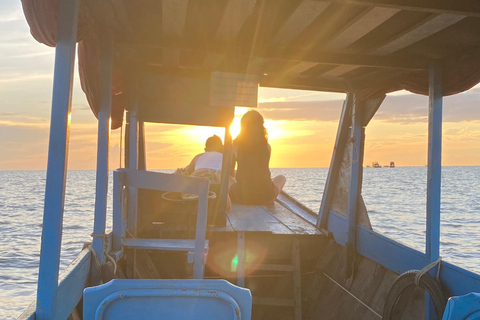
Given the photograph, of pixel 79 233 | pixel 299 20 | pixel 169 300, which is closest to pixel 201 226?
pixel 169 300

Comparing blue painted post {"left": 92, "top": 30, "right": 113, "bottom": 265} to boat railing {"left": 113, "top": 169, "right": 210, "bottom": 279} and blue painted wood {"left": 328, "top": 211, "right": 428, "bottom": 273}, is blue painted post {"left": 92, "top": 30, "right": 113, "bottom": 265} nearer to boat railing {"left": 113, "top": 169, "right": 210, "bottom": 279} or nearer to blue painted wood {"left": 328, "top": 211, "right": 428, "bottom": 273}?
boat railing {"left": 113, "top": 169, "right": 210, "bottom": 279}

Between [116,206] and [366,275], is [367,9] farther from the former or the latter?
[366,275]

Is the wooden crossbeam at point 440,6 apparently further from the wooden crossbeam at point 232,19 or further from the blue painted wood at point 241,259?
the blue painted wood at point 241,259

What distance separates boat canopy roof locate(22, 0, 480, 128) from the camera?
3.63m

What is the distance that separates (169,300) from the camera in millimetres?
1807

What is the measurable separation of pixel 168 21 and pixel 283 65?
1912 millimetres

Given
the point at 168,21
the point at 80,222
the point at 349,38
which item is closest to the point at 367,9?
the point at 349,38

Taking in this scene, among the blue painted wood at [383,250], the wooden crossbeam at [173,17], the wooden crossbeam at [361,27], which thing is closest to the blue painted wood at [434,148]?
the blue painted wood at [383,250]

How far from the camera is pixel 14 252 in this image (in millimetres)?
18672

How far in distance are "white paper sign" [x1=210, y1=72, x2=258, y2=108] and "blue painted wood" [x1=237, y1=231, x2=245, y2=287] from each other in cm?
166

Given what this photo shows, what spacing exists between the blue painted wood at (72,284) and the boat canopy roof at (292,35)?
1.48 meters

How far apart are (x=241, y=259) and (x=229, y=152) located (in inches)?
60.7

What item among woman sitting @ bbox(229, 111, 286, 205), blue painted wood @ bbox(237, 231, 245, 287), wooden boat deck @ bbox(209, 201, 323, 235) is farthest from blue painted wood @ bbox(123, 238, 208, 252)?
woman sitting @ bbox(229, 111, 286, 205)

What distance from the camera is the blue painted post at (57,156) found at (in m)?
2.75
